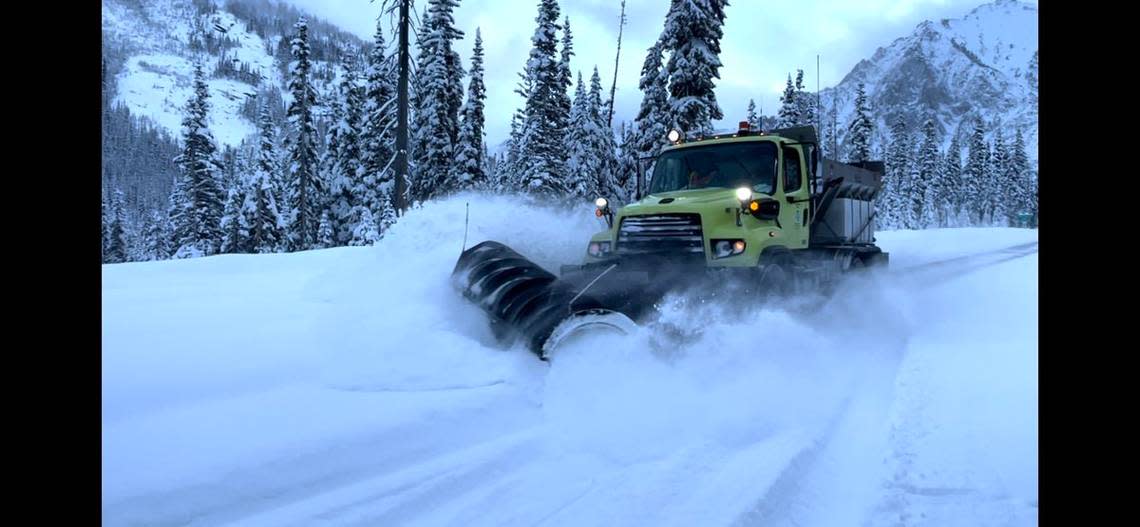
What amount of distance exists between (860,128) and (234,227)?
4514cm

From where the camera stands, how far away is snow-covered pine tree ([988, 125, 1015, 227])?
98.9m

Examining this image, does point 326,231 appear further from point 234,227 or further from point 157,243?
point 157,243

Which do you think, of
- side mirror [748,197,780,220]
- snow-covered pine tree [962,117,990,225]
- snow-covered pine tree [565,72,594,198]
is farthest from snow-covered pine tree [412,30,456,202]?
snow-covered pine tree [962,117,990,225]

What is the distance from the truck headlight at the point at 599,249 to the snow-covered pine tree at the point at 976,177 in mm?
100471

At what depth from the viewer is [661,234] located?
8.00 metres

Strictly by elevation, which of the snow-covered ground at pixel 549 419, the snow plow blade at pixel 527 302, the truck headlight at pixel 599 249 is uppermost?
the truck headlight at pixel 599 249

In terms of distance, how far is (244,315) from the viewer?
7609mm

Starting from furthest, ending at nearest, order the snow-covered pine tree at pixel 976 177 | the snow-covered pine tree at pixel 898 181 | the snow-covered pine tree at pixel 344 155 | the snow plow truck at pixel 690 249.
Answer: the snow-covered pine tree at pixel 976 177 → the snow-covered pine tree at pixel 898 181 → the snow-covered pine tree at pixel 344 155 → the snow plow truck at pixel 690 249

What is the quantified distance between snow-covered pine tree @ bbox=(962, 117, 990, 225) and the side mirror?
9947cm

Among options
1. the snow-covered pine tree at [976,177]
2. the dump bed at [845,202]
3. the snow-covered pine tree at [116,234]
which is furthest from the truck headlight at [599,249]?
the snow-covered pine tree at [976,177]

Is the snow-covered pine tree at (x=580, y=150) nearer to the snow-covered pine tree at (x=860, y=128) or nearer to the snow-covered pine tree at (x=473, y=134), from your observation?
the snow-covered pine tree at (x=473, y=134)

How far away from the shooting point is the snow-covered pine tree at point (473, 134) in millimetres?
38438
